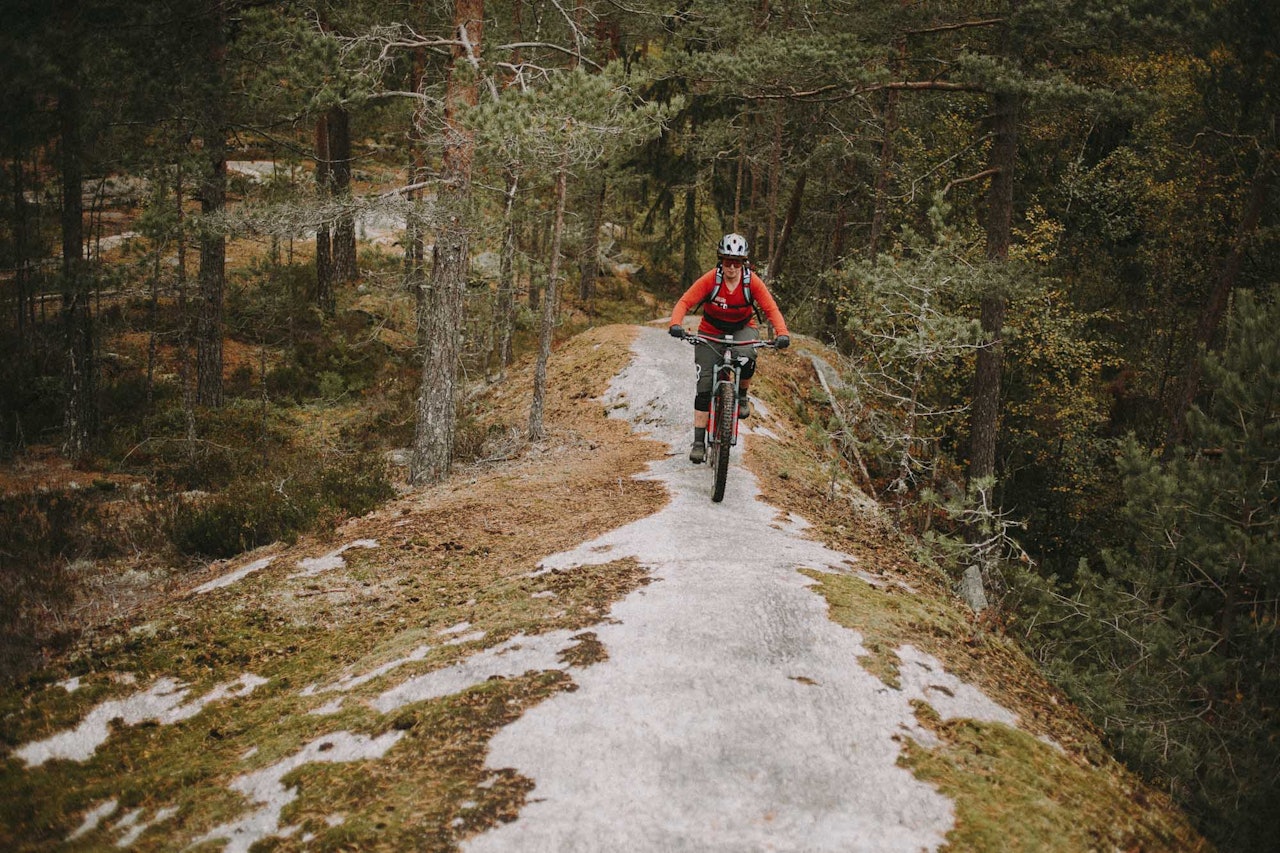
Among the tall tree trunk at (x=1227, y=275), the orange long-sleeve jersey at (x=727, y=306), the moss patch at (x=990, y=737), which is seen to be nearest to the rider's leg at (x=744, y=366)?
the orange long-sleeve jersey at (x=727, y=306)

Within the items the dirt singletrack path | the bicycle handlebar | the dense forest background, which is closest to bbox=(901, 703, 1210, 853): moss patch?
the dirt singletrack path

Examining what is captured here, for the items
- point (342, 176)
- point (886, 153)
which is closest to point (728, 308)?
point (886, 153)

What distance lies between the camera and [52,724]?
4672 millimetres

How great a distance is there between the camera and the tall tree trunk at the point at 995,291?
12789 millimetres

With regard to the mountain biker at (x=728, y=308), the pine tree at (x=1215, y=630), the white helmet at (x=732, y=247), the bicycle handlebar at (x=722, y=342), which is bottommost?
the pine tree at (x=1215, y=630)

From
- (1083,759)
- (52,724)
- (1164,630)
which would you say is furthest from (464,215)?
(1164,630)

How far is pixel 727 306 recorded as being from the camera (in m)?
8.34

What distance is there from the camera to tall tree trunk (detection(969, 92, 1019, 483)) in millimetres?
12789

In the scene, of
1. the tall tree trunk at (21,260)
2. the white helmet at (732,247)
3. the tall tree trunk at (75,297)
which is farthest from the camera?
the tall tree trunk at (21,260)

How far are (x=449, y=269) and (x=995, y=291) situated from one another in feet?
27.3

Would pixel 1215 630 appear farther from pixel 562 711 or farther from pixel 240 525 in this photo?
pixel 240 525

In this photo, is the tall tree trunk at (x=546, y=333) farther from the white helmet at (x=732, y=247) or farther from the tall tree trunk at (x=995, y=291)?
the tall tree trunk at (x=995, y=291)

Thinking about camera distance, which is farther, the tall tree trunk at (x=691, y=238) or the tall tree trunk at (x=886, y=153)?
the tall tree trunk at (x=691, y=238)

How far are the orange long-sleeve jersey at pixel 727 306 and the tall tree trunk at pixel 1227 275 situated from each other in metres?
9.55
